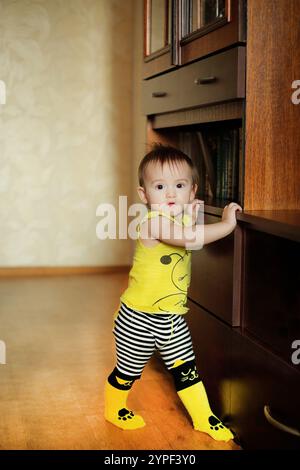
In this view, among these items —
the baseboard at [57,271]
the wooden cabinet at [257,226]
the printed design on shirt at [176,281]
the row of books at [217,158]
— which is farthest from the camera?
the baseboard at [57,271]

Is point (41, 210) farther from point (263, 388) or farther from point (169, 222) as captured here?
point (263, 388)

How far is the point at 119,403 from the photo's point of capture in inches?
72.7

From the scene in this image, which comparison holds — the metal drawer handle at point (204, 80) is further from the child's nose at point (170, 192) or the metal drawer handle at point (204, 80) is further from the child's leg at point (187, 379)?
the child's leg at point (187, 379)

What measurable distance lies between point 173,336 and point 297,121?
0.66 meters

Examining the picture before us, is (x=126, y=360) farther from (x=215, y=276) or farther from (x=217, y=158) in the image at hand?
(x=217, y=158)

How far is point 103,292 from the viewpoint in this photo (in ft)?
12.1

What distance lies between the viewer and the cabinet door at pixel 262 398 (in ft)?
4.50

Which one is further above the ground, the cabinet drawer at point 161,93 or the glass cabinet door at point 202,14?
the glass cabinet door at point 202,14

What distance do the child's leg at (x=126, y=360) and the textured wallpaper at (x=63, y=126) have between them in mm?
2400

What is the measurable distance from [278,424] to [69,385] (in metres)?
0.97

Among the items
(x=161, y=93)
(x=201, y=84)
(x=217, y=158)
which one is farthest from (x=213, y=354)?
(x=161, y=93)

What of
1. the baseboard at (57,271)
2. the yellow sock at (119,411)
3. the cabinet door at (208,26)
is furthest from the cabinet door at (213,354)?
the baseboard at (57,271)

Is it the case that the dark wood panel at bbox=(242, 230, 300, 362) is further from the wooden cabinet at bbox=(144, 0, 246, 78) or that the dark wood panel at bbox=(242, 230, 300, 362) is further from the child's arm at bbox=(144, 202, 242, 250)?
the wooden cabinet at bbox=(144, 0, 246, 78)

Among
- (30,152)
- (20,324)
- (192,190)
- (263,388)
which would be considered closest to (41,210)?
(30,152)
